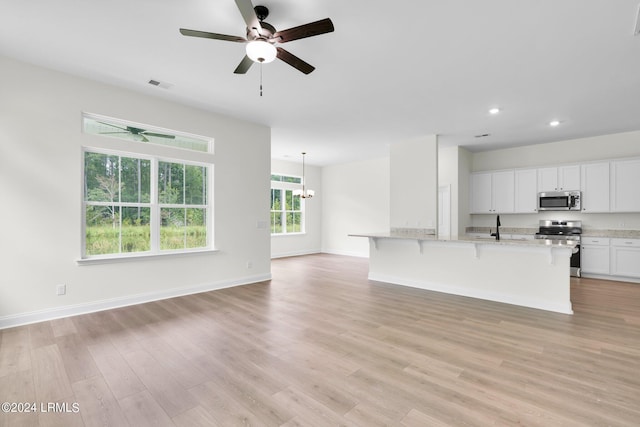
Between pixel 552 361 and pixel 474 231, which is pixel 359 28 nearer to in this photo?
pixel 552 361

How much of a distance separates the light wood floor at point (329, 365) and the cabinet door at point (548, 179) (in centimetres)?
298

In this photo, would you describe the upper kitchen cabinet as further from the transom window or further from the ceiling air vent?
the ceiling air vent

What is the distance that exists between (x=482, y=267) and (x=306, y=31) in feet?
13.6

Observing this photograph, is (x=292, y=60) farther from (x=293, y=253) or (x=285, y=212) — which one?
(x=293, y=253)

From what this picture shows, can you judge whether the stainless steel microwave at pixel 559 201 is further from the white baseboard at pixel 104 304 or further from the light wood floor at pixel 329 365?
the white baseboard at pixel 104 304

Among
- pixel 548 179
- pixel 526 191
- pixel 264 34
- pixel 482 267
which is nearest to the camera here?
pixel 264 34

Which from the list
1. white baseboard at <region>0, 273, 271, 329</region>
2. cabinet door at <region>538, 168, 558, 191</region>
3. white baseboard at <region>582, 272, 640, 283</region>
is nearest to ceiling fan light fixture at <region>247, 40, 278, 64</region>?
white baseboard at <region>0, 273, 271, 329</region>

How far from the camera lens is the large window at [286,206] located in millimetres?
8992

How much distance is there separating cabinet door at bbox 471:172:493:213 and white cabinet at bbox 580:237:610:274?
187cm

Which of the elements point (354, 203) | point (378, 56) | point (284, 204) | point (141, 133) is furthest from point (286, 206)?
point (378, 56)

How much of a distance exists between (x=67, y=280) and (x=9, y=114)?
2.01m

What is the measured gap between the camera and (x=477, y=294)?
14.9 feet

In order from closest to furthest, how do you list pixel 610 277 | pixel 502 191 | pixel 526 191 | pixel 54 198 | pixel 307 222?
pixel 54 198 < pixel 610 277 < pixel 526 191 < pixel 502 191 < pixel 307 222

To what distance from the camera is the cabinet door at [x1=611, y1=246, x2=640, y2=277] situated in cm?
540
